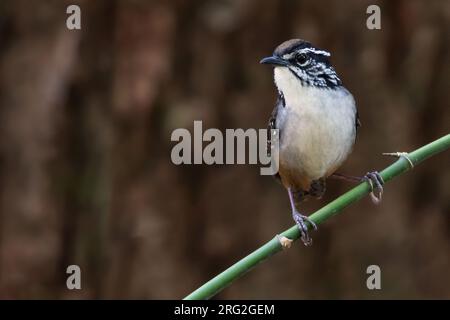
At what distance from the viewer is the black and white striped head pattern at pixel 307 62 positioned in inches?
163

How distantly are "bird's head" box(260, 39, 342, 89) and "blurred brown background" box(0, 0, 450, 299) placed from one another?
228 cm

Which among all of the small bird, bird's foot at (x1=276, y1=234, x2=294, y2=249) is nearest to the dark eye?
the small bird

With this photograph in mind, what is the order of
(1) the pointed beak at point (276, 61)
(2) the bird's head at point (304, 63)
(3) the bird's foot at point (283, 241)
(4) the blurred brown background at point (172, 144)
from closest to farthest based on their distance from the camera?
1. (3) the bird's foot at point (283, 241)
2. (1) the pointed beak at point (276, 61)
3. (2) the bird's head at point (304, 63)
4. (4) the blurred brown background at point (172, 144)

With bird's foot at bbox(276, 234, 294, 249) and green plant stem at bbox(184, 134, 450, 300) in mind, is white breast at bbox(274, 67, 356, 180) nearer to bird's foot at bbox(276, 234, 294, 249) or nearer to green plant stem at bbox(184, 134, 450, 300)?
green plant stem at bbox(184, 134, 450, 300)

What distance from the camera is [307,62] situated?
4.27 m

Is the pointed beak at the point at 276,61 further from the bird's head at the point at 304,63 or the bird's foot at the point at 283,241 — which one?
the bird's foot at the point at 283,241

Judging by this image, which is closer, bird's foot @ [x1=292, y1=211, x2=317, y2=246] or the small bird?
bird's foot @ [x1=292, y1=211, x2=317, y2=246]

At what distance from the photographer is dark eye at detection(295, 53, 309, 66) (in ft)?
13.9

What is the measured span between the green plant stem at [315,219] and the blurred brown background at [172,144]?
369 cm

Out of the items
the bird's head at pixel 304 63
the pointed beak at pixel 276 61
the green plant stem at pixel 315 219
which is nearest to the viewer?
the green plant stem at pixel 315 219

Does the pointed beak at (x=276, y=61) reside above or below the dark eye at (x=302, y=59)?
below

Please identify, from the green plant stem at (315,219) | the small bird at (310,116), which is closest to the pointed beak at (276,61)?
the small bird at (310,116)

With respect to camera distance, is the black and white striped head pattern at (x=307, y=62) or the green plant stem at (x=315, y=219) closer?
the green plant stem at (x=315, y=219)

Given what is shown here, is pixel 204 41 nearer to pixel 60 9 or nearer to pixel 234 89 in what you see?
pixel 234 89
